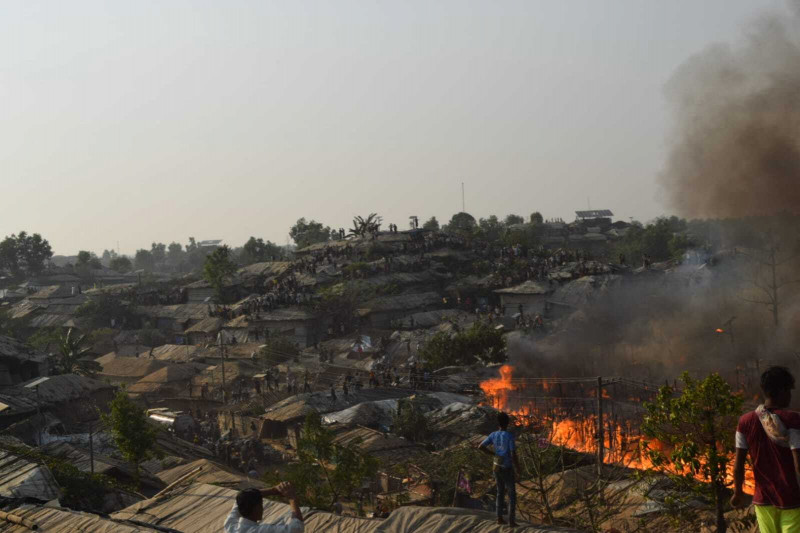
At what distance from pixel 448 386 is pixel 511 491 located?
25228mm

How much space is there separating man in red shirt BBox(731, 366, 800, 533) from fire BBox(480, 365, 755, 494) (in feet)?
47.7

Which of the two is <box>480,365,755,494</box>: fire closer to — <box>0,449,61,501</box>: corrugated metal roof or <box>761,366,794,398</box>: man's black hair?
<box>0,449,61,501</box>: corrugated metal roof

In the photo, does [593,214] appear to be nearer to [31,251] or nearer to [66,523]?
[31,251]

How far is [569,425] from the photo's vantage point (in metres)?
24.2

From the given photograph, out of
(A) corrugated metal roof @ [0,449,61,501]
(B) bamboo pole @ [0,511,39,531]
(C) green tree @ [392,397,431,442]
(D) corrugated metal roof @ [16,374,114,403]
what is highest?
(B) bamboo pole @ [0,511,39,531]

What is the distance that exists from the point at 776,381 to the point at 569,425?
797 inches

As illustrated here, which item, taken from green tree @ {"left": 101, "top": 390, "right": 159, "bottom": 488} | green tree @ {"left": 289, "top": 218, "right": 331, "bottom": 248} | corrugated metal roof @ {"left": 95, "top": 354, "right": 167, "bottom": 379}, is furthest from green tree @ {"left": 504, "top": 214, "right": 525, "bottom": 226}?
green tree @ {"left": 101, "top": 390, "right": 159, "bottom": 488}

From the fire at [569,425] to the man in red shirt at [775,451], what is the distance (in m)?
14.5

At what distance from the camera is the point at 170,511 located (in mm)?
9180

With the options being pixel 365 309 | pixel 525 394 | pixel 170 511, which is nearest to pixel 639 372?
pixel 525 394

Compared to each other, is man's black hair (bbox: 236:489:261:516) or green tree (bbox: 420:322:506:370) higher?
man's black hair (bbox: 236:489:261:516)

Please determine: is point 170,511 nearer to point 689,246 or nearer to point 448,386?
point 448,386

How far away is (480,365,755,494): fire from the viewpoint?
800 inches

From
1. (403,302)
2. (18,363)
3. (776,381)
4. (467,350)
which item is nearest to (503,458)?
(776,381)
